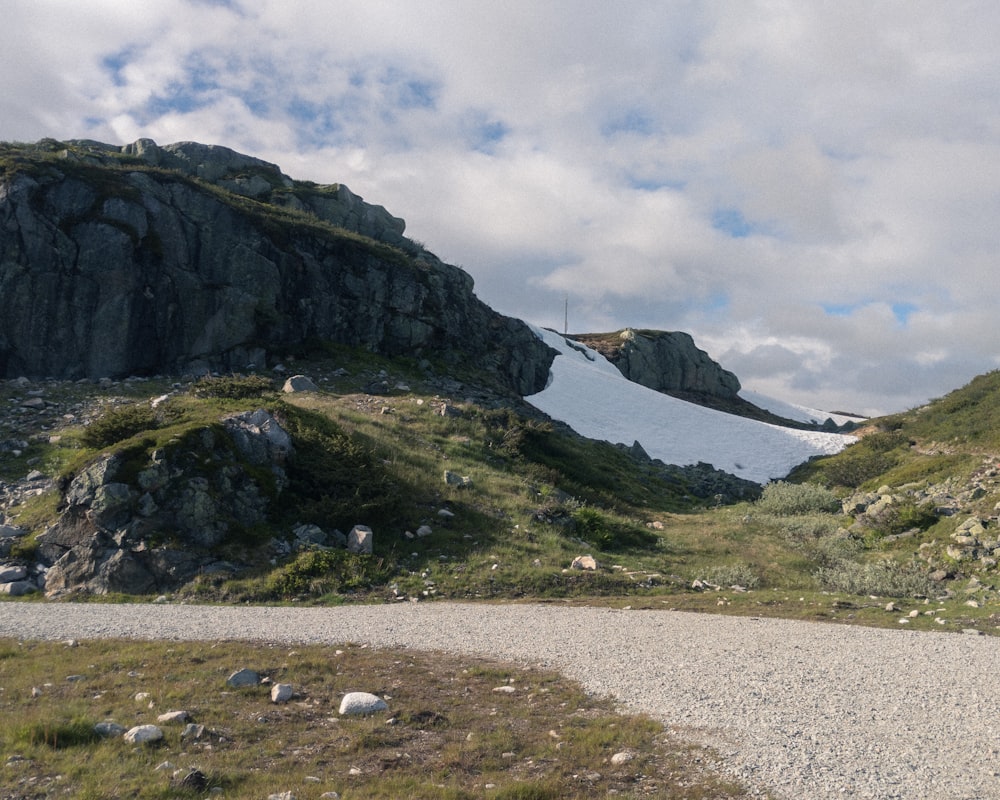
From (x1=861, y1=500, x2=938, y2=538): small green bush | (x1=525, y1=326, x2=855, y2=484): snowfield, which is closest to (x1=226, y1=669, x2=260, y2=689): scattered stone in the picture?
(x1=861, y1=500, x2=938, y2=538): small green bush

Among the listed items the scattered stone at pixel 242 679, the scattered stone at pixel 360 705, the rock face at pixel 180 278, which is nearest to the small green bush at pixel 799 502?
the rock face at pixel 180 278

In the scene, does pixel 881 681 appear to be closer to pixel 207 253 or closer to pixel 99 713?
pixel 99 713

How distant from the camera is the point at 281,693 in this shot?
8.27m

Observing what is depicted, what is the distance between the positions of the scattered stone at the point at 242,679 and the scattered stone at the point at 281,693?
1.52 ft

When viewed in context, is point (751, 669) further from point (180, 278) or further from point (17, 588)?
point (180, 278)

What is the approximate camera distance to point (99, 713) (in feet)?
24.5

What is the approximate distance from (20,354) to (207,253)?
36.6 feet

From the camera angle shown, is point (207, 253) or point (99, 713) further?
point (207, 253)

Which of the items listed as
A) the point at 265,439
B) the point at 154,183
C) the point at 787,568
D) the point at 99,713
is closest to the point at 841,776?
the point at 99,713

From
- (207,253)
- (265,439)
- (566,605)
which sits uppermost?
(207,253)

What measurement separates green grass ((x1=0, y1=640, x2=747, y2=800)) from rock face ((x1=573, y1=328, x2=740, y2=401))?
234 ft

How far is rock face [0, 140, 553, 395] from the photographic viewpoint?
33.0m

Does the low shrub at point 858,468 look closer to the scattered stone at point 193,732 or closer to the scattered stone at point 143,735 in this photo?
the scattered stone at point 193,732

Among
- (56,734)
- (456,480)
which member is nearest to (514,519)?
(456,480)
